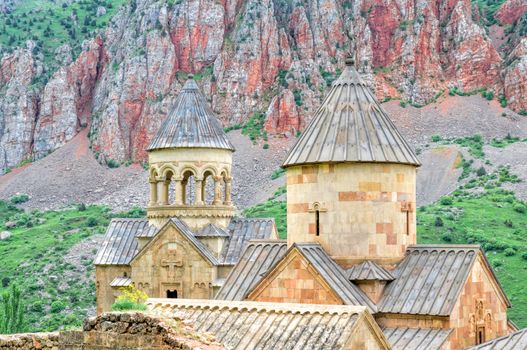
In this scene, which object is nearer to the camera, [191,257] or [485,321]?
[485,321]

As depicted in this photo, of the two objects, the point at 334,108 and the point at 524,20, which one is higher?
the point at 524,20

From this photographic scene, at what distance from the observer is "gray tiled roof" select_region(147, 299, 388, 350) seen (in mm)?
11438

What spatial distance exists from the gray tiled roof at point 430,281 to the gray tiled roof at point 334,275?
0.38m

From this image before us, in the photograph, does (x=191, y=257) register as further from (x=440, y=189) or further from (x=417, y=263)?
(x=440, y=189)

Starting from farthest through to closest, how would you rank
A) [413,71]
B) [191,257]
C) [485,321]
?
[413,71] < [191,257] < [485,321]

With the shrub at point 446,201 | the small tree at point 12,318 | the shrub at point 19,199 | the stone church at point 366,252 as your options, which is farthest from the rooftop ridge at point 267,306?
the shrub at point 19,199

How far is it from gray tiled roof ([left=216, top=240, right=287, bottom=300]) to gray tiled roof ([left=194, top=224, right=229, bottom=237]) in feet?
42.6

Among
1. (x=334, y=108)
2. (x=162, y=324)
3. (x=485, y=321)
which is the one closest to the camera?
(x=162, y=324)

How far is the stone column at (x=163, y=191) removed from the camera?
32.2m

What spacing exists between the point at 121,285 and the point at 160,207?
2635 mm

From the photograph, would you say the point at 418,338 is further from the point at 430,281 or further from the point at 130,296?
the point at 130,296

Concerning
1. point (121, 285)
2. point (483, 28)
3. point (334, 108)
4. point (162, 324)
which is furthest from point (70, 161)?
point (162, 324)

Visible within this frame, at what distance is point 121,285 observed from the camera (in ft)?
106

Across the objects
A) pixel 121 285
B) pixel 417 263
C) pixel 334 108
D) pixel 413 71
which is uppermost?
pixel 413 71
